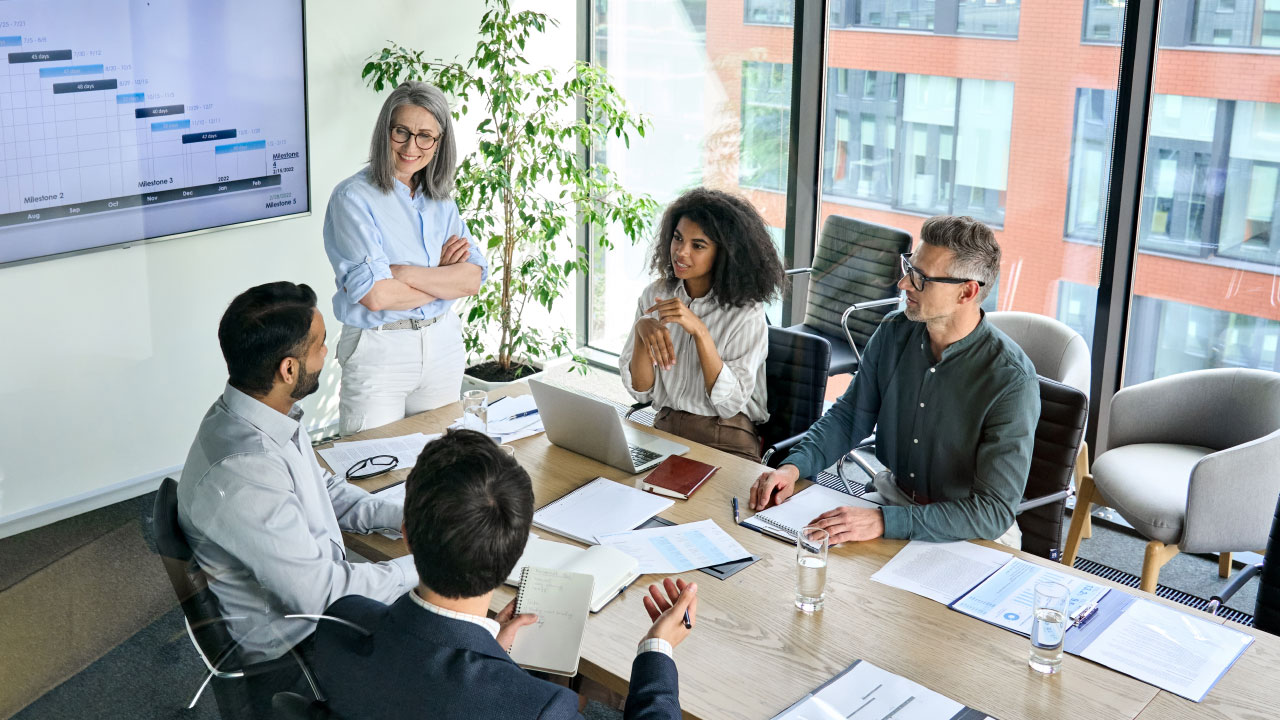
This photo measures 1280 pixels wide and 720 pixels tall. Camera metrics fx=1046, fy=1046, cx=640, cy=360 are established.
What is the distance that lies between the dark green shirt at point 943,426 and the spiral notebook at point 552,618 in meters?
0.75

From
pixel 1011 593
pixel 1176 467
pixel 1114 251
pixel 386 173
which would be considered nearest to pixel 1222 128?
pixel 1114 251

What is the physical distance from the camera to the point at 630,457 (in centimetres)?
269

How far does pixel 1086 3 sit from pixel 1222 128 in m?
0.69

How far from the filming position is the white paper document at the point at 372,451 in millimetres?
2709

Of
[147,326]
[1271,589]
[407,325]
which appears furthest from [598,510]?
[147,326]

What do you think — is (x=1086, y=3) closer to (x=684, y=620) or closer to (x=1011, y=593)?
(x=1011, y=593)

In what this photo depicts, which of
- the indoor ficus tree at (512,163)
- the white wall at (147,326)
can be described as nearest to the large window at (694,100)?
the indoor ficus tree at (512,163)

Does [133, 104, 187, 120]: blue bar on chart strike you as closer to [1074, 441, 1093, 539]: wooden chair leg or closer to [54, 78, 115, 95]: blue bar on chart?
[54, 78, 115, 95]: blue bar on chart

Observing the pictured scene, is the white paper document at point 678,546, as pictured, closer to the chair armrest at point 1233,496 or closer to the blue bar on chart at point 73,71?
the chair armrest at point 1233,496

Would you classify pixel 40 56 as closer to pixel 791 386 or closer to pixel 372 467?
pixel 372 467

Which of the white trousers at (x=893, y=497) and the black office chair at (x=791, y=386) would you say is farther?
the black office chair at (x=791, y=386)

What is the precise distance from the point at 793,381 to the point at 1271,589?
1.40 m

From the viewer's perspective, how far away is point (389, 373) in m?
3.47

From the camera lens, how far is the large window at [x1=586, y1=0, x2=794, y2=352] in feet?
16.4
